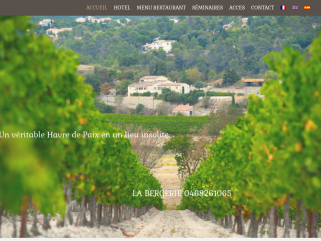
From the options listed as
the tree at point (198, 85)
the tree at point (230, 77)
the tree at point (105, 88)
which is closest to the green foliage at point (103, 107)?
the tree at point (105, 88)

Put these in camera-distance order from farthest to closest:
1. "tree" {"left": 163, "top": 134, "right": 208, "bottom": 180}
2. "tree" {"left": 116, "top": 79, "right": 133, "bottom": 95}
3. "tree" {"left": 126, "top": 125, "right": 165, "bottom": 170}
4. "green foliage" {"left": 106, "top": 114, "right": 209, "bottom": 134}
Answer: "tree" {"left": 116, "top": 79, "right": 133, "bottom": 95}
"green foliage" {"left": 106, "top": 114, "right": 209, "bottom": 134}
"tree" {"left": 163, "top": 134, "right": 208, "bottom": 180}
"tree" {"left": 126, "top": 125, "right": 165, "bottom": 170}

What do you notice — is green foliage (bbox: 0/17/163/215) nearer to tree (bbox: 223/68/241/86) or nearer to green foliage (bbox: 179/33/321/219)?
green foliage (bbox: 179/33/321/219)

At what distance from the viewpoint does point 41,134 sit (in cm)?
470

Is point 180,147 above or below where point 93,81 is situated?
below

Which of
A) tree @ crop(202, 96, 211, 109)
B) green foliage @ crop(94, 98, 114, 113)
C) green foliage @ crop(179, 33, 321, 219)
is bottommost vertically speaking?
green foliage @ crop(179, 33, 321, 219)

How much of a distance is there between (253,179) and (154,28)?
159755 millimetres

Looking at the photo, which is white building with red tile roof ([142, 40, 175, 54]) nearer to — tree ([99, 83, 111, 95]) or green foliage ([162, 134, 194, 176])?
tree ([99, 83, 111, 95])

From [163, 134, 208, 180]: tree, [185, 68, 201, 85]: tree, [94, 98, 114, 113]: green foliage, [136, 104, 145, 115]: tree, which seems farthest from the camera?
[185, 68, 201, 85]: tree

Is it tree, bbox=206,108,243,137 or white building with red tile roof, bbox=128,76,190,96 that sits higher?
white building with red tile roof, bbox=128,76,190,96

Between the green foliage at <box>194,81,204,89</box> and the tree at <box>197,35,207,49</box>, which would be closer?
the green foliage at <box>194,81,204,89</box>

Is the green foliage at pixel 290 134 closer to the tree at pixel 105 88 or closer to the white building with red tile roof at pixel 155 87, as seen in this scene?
the white building with red tile roof at pixel 155 87

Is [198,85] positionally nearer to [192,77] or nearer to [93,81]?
[192,77]
